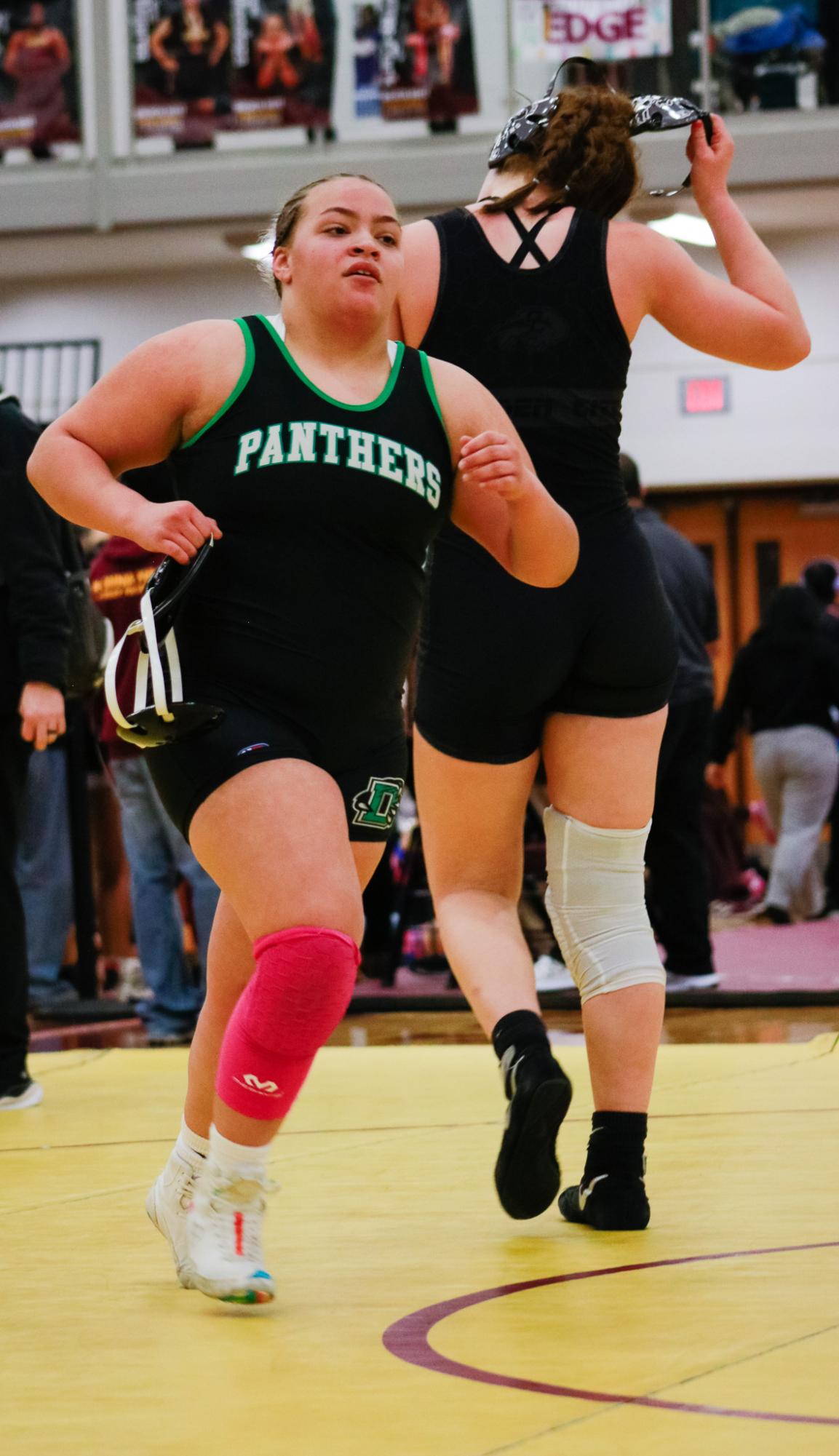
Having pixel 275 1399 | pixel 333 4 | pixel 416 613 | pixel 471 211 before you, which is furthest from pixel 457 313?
pixel 333 4

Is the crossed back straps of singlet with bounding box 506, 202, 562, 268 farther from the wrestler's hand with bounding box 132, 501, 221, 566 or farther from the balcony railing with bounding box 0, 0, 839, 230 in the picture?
the balcony railing with bounding box 0, 0, 839, 230

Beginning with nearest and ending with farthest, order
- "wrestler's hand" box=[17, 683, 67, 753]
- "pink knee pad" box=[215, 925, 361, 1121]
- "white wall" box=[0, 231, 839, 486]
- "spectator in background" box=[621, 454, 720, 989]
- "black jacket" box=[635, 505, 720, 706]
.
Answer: "pink knee pad" box=[215, 925, 361, 1121] → "wrestler's hand" box=[17, 683, 67, 753] → "spectator in background" box=[621, 454, 720, 989] → "black jacket" box=[635, 505, 720, 706] → "white wall" box=[0, 231, 839, 486]

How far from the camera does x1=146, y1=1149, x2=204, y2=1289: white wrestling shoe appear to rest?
225 centimetres

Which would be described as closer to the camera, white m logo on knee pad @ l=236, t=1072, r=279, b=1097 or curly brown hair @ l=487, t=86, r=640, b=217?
white m logo on knee pad @ l=236, t=1072, r=279, b=1097

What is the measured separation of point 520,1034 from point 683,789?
3636 mm

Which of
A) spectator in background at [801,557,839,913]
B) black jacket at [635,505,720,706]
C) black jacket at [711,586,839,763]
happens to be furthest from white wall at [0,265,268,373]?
black jacket at [635,505,720,706]

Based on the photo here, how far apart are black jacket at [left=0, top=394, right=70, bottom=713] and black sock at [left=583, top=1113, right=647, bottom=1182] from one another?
176cm

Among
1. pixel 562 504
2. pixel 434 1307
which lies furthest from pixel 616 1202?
pixel 562 504

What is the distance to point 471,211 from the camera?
2.61 metres

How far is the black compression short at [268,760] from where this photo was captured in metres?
2.09

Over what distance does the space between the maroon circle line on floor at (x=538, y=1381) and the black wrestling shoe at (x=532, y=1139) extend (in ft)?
0.33

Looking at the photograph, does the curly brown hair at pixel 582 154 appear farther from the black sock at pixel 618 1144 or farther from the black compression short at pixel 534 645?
the black sock at pixel 618 1144

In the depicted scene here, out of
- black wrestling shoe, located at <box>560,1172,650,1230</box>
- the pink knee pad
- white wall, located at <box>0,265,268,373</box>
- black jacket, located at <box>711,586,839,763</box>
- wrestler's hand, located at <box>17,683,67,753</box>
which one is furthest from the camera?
white wall, located at <box>0,265,268,373</box>

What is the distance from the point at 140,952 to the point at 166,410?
3432 mm
